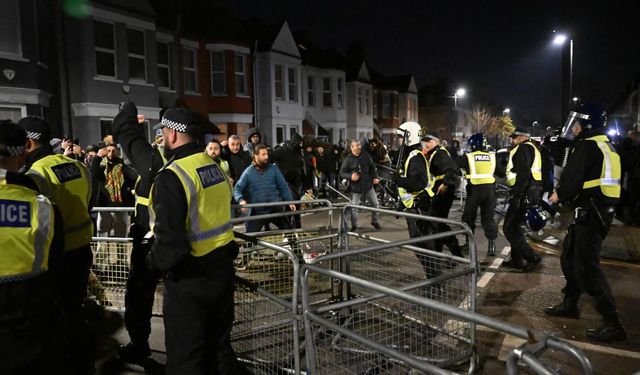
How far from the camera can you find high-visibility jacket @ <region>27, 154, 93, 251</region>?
395 cm

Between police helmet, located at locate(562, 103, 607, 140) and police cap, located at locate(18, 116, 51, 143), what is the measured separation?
5.15m

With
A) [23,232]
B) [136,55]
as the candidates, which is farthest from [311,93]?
[23,232]

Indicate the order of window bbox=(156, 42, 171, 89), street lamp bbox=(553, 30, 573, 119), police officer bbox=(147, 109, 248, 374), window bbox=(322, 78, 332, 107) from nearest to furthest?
police officer bbox=(147, 109, 248, 374), street lamp bbox=(553, 30, 573, 119), window bbox=(156, 42, 171, 89), window bbox=(322, 78, 332, 107)

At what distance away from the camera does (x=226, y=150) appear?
9.95 m

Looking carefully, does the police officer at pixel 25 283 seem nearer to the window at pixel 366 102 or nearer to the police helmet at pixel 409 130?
the police helmet at pixel 409 130

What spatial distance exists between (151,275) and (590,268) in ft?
13.9

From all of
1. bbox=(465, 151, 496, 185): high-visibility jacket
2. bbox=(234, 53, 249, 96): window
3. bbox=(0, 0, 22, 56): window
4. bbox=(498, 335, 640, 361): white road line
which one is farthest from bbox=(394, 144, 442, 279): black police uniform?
bbox=(234, 53, 249, 96): window

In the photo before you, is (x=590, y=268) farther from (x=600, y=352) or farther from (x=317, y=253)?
(x=317, y=253)

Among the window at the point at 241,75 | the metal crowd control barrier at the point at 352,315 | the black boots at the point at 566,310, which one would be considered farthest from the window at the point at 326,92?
the black boots at the point at 566,310

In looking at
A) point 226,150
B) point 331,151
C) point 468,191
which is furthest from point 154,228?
point 331,151

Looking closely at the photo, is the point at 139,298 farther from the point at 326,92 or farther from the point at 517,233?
the point at 326,92

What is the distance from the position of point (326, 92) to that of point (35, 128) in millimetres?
28586

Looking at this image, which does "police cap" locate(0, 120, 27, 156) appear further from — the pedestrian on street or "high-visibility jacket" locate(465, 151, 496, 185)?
the pedestrian on street

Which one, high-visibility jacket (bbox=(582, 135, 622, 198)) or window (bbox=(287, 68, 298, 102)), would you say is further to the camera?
window (bbox=(287, 68, 298, 102))
